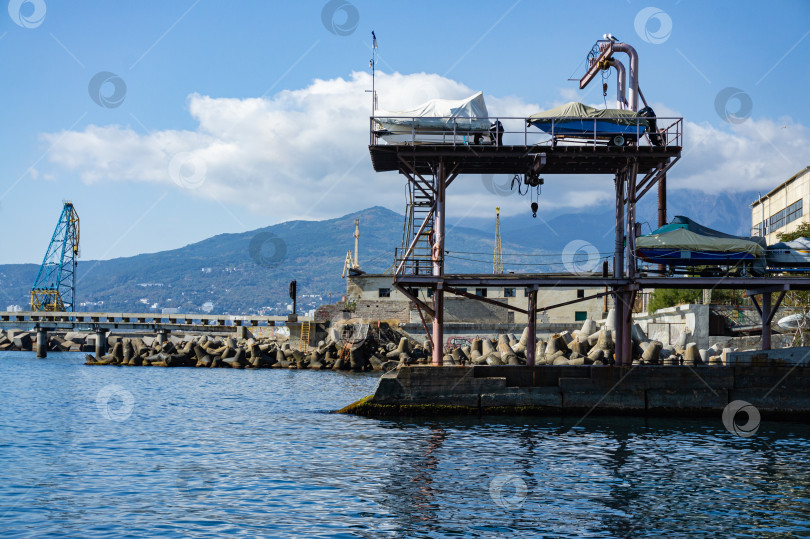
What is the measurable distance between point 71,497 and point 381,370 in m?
51.4

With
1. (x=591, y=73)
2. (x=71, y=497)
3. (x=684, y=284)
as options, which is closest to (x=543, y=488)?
(x=71, y=497)

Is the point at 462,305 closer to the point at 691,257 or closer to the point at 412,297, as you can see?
the point at 691,257

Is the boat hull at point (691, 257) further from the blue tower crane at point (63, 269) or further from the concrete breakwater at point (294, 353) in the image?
the blue tower crane at point (63, 269)

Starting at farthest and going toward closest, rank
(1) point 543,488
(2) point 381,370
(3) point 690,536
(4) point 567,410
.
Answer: (2) point 381,370 → (4) point 567,410 → (1) point 543,488 → (3) point 690,536

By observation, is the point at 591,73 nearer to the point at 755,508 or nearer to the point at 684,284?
the point at 684,284

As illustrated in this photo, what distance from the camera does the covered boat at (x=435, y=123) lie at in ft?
104

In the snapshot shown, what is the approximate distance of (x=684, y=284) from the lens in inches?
1212

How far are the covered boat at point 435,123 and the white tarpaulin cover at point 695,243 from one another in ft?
26.4

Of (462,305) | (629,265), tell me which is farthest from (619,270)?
(462,305)

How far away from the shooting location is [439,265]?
31.6 m

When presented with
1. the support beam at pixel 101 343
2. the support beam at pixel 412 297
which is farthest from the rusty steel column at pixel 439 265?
the support beam at pixel 101 343

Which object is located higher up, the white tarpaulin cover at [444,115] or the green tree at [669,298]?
the white tarpaulin cover at [444,115]

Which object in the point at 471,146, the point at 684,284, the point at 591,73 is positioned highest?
the point at 591,73

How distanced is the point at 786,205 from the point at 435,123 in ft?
215
